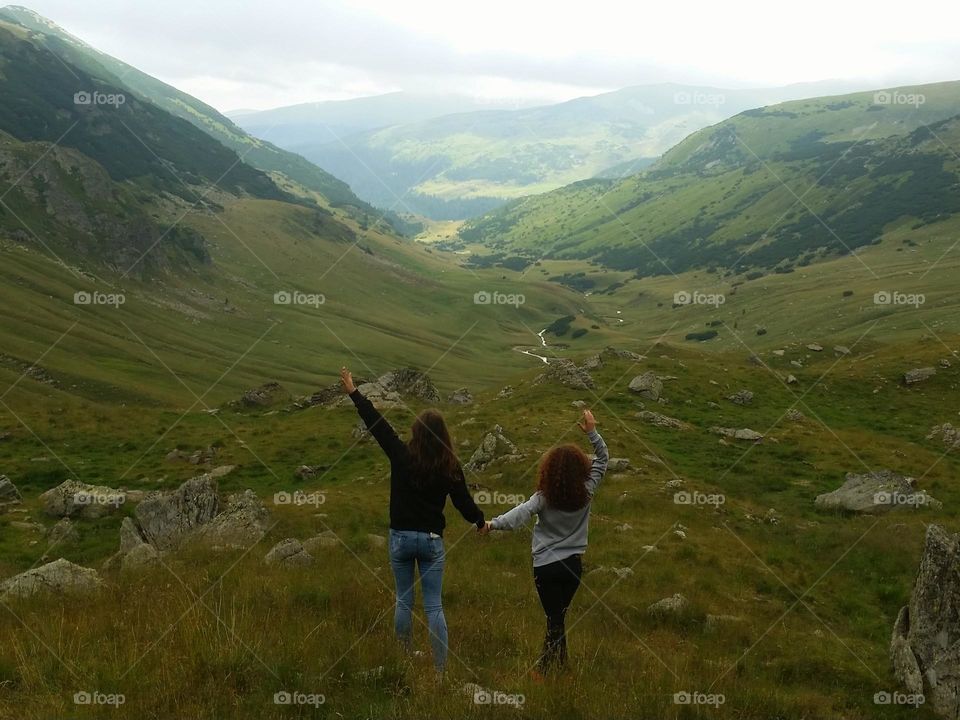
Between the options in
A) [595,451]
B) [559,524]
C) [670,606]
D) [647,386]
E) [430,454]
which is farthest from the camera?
[647,386]

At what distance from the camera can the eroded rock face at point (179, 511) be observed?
19625mm

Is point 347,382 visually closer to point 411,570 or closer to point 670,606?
point 411,570

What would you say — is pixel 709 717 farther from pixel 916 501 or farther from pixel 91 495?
pixel 91 495

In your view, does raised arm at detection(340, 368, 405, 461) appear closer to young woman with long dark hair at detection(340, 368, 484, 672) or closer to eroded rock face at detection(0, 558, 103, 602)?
young woman with long dark hair at detection(340, 368, 484, 672)

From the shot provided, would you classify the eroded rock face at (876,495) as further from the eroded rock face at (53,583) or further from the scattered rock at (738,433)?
the eroded rock face at (53,583)

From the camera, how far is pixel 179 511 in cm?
2011

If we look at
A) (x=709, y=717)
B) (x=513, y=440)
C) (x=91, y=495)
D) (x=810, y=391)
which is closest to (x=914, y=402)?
(x=810, y=391)

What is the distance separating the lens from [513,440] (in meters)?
30.9

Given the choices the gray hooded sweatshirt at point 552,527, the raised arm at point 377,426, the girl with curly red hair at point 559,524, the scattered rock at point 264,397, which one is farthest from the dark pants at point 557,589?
the scattered rock at point 264,397

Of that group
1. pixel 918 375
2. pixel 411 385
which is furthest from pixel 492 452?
pixel 918 375

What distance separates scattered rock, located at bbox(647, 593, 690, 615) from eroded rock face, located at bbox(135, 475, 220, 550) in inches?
527

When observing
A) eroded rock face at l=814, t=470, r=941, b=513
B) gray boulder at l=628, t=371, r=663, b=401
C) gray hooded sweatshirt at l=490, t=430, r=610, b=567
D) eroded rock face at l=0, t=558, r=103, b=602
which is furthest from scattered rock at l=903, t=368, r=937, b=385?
eroded rock face at l=0, t=558, r=103, b=602

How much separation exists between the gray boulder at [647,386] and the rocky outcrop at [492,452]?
41.8 feet

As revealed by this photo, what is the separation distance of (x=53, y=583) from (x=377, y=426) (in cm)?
756
